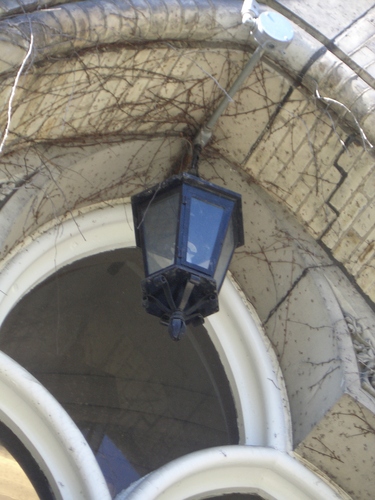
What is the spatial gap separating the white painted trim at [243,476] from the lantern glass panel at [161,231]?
2.42ft

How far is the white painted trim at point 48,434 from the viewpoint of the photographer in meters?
3.05

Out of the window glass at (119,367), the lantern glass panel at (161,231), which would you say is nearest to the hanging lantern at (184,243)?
the lantern glass panel at (161,231)

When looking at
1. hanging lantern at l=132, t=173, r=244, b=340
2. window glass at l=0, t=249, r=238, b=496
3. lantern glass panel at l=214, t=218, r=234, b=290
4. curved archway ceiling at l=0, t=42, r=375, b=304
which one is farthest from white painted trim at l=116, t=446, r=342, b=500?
curved archway ceiling at l=0, t=42, r=375, b=304

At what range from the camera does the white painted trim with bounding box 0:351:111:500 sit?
3053mm

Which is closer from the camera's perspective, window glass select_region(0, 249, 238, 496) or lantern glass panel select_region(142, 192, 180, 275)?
lantern glass panel select_region(142, 192, 180, 275)

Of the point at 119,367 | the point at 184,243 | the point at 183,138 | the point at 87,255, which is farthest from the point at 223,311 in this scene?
the point at 184,243

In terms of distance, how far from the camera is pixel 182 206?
3229 mm

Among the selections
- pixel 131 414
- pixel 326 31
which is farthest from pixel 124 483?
pixel 326 31

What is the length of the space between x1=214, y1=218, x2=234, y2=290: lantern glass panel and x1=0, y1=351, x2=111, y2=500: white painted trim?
738mm

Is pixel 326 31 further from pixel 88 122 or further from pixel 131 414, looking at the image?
pixel 131 414

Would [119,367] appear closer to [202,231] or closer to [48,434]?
[48,434]

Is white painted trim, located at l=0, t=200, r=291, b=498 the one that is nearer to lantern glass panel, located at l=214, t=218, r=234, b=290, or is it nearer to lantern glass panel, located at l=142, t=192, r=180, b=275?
lantern glass panel, located at l=142, t=192, r=180, b=275

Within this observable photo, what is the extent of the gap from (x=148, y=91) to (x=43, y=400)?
4.26 ft

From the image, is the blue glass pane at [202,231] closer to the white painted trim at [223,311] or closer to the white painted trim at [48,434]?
the white painted trim at [223,311]
